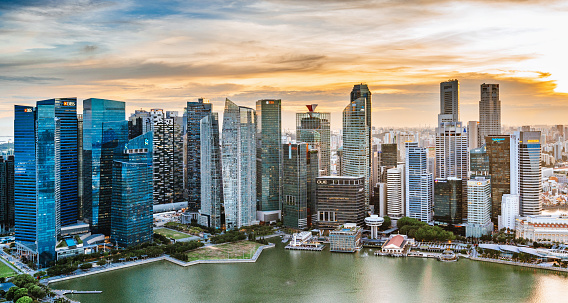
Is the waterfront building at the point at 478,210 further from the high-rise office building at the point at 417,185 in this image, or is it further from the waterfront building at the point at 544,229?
the high-rise office building at the point at 417,185

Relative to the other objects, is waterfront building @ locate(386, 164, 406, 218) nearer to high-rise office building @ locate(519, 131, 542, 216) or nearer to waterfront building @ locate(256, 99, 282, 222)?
high-rise office building @ locate(519, 131, 542, 216)

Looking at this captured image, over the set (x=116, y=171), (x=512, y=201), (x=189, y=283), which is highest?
(x=116, y=171)

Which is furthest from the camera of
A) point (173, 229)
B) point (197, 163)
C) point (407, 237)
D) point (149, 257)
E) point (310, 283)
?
point (197, 163)

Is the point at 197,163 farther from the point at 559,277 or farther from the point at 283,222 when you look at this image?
the point at 559,277

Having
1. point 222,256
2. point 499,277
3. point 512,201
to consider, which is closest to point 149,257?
point 222,256

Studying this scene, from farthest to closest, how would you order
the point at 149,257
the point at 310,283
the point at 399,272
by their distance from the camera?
the point at 149,257, the point at 399,272, the point at 310,283

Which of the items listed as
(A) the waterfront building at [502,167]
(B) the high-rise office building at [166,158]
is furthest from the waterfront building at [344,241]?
(B) the high-rise office building at [166,158]

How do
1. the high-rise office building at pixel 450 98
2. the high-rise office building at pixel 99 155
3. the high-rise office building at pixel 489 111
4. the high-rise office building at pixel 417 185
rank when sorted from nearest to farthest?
the high-rise office building at pixel 99 155, the high-rise office building at pixel 417 185, the high-rise office building at pixel 450 98, the high-rise office building at pixel 489 111

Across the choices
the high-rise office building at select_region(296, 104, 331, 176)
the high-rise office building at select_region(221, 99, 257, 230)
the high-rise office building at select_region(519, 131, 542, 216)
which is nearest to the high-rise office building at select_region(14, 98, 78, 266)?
the high-rise office building at select_region(221, 99, 257, 230)
